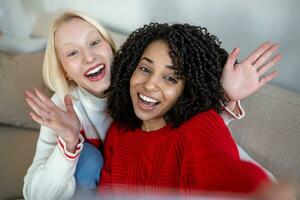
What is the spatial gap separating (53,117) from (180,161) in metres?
0.30

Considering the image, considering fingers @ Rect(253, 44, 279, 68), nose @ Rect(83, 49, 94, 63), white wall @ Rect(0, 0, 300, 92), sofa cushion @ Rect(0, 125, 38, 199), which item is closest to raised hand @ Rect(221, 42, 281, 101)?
fingers @ Rect(253, 44, 279, 68)

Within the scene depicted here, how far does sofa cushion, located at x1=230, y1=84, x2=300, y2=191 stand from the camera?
3.54ft

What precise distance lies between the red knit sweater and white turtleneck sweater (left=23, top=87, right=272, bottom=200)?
75 mm

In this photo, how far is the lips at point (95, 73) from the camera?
114 centimetres

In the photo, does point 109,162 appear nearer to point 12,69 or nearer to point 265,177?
point 265,177

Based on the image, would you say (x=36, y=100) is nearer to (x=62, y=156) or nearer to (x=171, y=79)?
(x=62, y=156)

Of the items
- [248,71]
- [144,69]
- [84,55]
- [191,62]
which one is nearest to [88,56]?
[84,55]

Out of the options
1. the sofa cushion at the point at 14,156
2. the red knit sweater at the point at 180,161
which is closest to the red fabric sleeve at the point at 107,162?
the red knit sweater at the point at 180,161

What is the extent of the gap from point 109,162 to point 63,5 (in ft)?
3.96

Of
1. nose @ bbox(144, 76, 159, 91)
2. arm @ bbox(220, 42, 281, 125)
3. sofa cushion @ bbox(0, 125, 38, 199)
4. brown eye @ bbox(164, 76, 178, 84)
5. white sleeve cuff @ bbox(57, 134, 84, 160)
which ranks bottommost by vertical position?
sofa cushion @ bbox(0, 125, 38, 199)

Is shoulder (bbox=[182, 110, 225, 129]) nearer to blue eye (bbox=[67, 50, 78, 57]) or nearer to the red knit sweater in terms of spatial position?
the red knit sweater

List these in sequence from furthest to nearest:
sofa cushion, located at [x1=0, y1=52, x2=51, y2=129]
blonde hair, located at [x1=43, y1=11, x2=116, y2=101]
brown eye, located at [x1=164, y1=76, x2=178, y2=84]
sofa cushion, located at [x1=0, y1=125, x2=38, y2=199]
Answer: sofa cushion, located at [x1=0, y1=52, x2=51, y2=129] < sofa cushion, located at [x1=0, y1=125, x2=38, y2=199] < blonde hair, located at [x1=43, y1=11, x2=116, y2=101] < brown eye, located at [x1=164, y1=76, x2=178, y2=84]

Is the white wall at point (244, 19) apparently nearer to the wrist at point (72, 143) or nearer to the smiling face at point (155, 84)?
the smiling face at point (155, 84)

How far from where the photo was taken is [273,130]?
1.13m
